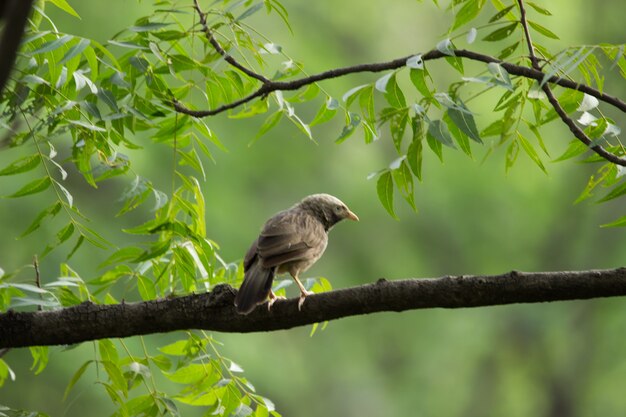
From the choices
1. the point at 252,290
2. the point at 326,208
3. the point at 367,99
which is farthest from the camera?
the point at 326,208

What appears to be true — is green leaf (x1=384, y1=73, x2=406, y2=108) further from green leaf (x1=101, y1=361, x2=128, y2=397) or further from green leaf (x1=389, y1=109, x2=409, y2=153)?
green leaf (x1=101, y1=361, x2=128, y2=397)

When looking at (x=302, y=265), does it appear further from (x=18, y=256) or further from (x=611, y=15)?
(x=611, y=15)

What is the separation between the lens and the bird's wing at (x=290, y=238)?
500 cm

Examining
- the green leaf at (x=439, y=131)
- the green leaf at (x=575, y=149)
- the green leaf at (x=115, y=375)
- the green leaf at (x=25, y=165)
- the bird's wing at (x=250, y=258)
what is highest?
the green leaf at (x=439, y=131)

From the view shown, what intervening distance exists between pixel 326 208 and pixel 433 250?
24.8 ft

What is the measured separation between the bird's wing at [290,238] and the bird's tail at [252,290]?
15.6 inches

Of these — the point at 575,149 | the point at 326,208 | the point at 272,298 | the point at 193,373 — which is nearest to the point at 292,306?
the point at 272,298

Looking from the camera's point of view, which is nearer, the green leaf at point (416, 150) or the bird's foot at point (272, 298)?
the green leaf at point (416, 150)

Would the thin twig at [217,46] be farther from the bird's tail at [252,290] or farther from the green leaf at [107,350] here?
the green leaf at [107,350]

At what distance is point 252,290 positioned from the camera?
389 centimetres

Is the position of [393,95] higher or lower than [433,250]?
higher

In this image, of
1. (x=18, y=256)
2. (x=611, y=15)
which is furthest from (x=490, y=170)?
(x=18, y=256)

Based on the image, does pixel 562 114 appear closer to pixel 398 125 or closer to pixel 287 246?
pixel 398 125

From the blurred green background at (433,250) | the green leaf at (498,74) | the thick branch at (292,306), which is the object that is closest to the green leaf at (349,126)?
the thick branch at (292,306)
